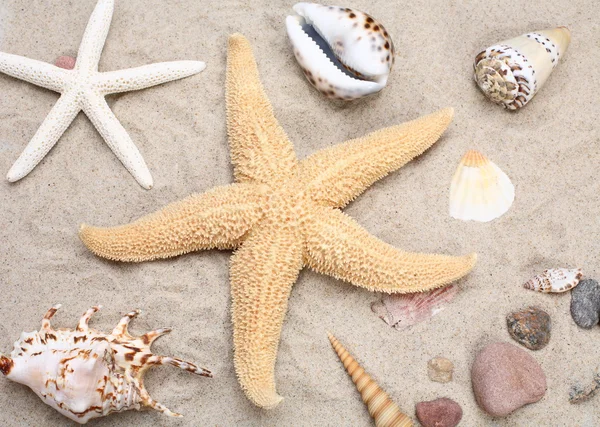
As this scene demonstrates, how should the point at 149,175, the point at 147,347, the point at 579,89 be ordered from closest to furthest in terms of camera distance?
the point at 147,347 → the point at 149,175 → the point at 579,89

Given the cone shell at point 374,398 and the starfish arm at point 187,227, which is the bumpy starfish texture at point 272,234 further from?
the cone shell at point 374,398

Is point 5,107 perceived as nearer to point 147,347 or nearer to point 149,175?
point 149,175

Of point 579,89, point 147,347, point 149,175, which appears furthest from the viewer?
point 579,89

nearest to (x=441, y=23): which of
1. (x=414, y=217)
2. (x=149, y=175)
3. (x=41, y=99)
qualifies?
(x=414, y=217)

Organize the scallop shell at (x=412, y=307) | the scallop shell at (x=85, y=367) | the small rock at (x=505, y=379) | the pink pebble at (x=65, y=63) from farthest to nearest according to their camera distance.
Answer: the pink pebble at (x=65, y=63), the scallop shell at (x=412, y=307), the small rock at (x=505, y=379), the scallop shell at (x=85, y=367)

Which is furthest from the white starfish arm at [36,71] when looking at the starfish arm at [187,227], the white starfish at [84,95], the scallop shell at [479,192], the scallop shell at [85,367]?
the scallop shell at [479,192]

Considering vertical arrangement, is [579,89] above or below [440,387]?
above
